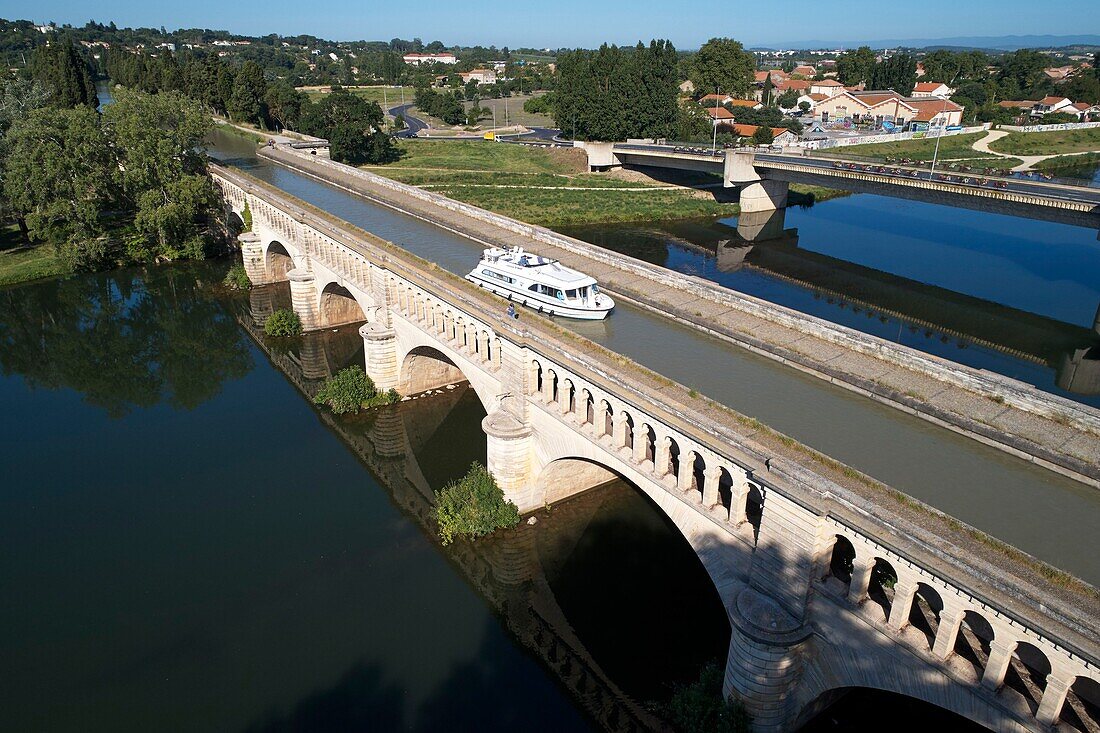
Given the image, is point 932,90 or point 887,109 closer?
point 887,109

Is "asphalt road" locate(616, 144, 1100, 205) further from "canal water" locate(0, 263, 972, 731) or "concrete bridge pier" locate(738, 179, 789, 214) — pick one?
"canal water" locate(0, 263, 972, 731)

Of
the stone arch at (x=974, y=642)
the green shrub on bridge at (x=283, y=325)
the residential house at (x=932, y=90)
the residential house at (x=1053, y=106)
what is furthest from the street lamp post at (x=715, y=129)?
the stone arch at (x=974, y=642)

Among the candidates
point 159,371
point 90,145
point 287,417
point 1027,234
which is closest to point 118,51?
→ point 90,145

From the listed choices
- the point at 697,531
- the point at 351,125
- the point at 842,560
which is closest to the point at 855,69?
the point at 351,125

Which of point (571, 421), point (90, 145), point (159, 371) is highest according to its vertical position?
point (90, 145)

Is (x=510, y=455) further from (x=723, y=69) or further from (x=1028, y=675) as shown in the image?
(x=723, y=69)

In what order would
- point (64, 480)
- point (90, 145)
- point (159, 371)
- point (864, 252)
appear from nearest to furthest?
point (64, 480)
point (159, 371)
point (90, 145)
point (864, 252)

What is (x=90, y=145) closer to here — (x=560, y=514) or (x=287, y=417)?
(x=287, y=417)

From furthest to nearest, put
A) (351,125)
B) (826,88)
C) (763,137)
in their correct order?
(826,88) < (763,137) < (351,125)
